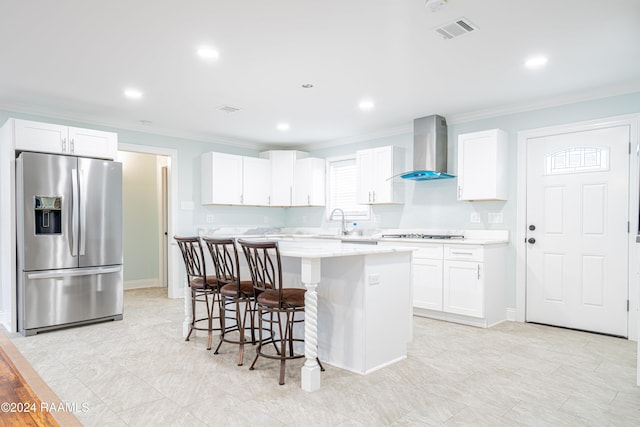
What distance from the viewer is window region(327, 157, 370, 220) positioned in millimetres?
6387

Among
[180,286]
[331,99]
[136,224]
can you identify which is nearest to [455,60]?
[331,99]

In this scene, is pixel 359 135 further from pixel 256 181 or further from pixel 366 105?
pixel 256 181

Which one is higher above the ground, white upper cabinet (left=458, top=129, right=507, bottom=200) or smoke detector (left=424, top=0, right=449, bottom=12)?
smoke detector (left=424, top=0, right=449, bottom=12)

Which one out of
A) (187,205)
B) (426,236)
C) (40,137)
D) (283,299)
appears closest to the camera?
(283,299)

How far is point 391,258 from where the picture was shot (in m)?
3.11

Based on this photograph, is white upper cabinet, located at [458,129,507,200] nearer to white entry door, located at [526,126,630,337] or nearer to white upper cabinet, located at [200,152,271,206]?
white entry door, located at [526,126,630,337]

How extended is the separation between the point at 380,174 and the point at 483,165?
1468 millimetres

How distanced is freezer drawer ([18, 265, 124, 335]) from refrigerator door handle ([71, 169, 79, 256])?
26cm

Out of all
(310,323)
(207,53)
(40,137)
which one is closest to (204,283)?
(310,323)

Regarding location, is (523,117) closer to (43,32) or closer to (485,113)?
(485,113)

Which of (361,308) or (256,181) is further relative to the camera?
(256,181)

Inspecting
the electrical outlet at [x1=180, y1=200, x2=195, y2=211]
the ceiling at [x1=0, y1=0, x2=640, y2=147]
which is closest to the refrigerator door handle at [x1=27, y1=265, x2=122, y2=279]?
the electrical outlet at [x1=180, y1=200, x2=195, y2=211]

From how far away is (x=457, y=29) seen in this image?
282 cm

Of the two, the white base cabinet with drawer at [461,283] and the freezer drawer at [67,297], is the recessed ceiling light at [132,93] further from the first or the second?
the white base cabinet with drawer at [461,283]
